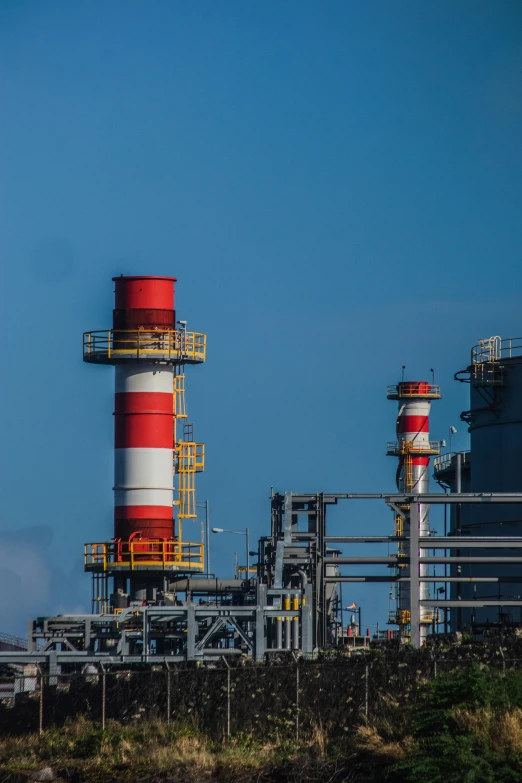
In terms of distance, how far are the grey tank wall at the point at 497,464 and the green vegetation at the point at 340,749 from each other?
26.5m

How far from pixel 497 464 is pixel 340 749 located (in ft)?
100

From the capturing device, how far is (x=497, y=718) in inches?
974

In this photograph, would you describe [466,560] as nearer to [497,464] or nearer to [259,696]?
[497,464]

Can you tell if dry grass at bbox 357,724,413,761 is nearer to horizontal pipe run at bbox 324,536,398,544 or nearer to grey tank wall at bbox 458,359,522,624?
horizontal pipe run at bbox 324,536,398,544

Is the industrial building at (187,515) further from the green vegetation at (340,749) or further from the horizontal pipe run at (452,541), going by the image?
the green vegetation at (340,749)

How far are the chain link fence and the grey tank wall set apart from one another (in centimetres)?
2342

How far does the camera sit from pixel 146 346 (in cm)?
5497

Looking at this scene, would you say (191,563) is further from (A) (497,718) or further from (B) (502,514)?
(A) (497,718)

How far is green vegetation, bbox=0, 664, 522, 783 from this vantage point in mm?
23547

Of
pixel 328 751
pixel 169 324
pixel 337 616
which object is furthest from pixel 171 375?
pixel 328 751

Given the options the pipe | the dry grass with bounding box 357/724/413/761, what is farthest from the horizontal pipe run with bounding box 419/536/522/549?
the dry grass with bounding box 357/724/413/761

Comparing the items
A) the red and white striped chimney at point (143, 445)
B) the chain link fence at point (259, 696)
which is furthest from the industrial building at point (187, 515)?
the chain link fence at point (259, 696)

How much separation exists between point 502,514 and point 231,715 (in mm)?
27283

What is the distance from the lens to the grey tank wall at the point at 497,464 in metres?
54.1
